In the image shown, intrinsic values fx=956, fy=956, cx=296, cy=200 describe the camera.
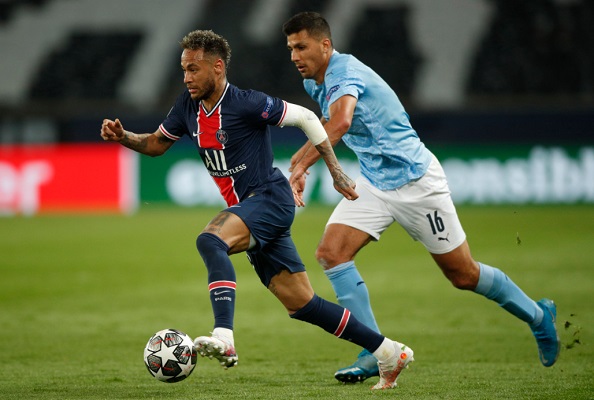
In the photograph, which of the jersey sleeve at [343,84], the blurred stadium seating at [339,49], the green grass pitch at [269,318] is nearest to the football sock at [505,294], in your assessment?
the green grass pitch at [269,318]

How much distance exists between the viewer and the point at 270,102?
225 inches

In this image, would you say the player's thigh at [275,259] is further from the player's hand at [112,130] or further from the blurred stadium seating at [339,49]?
the blurred stadium seating at [339,49]

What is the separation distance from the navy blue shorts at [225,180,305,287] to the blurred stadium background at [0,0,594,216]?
49.6 feet

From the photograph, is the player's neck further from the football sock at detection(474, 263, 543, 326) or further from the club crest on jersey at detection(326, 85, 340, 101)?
the football sock at detection(474, 263, 543, 326)

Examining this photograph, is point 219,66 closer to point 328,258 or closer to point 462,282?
point 328,258

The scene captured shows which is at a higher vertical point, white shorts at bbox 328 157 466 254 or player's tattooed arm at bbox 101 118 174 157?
player's tattooed arm at bbox 101 118 174 157

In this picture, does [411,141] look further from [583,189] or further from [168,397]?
[583,189]

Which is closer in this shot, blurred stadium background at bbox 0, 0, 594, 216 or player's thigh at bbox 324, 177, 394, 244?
player's thigh at bbox 324, 177, 394, 244

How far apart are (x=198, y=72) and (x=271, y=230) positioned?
3.37 ft

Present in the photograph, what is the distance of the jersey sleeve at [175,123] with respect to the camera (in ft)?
19.6

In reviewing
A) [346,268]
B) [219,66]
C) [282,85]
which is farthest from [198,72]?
[282,85]

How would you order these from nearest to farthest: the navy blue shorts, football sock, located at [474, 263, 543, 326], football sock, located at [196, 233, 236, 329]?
football sock, located at [196, 233, 236, 329]
the navy blue shorts
football sock, located at [474, 263, 543, 326]

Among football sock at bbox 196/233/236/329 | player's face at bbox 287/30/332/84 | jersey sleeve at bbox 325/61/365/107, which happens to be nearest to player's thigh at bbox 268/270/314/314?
football sock at bbox 196/233/236/329

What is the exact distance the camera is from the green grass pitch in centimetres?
587
